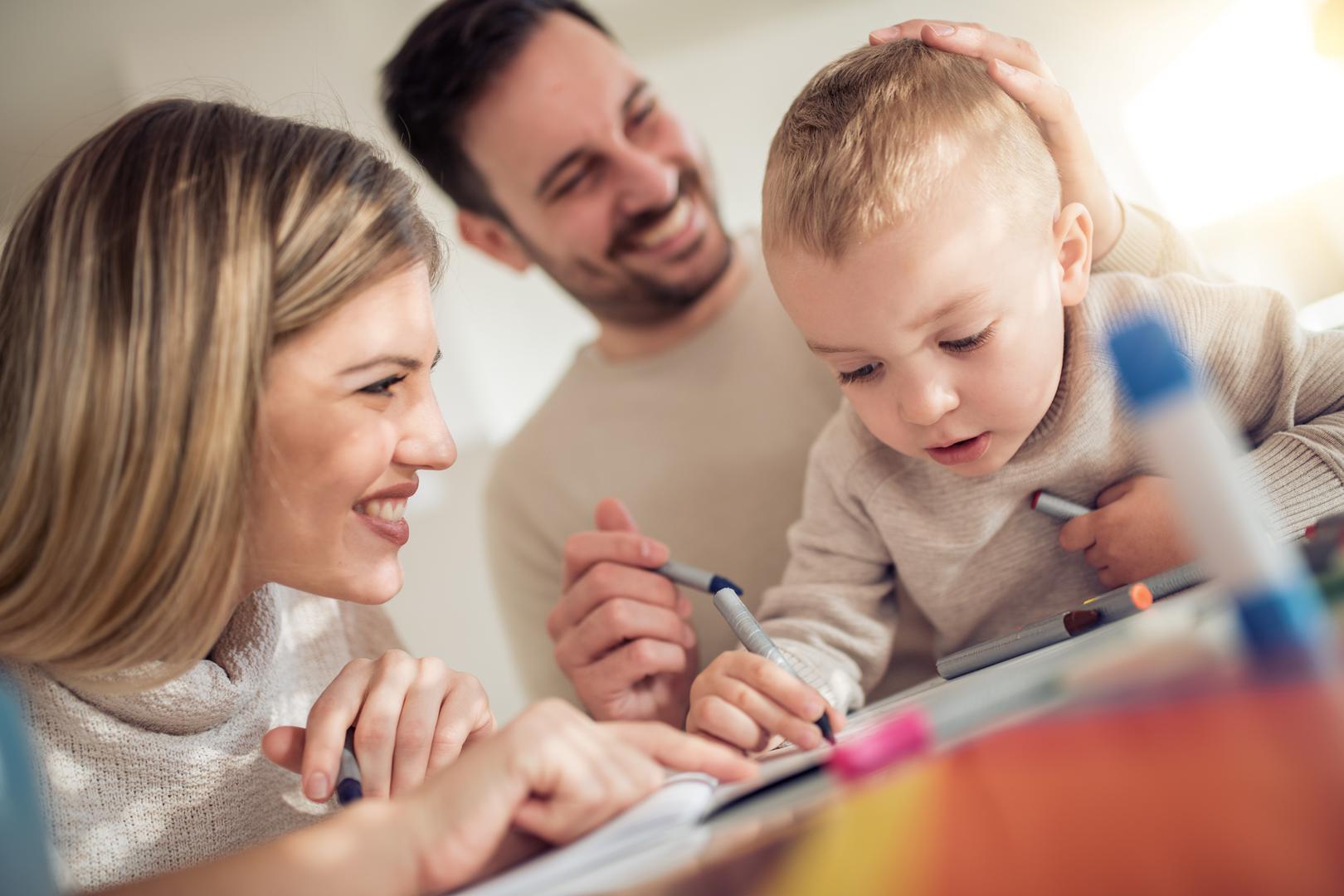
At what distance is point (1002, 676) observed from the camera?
1.83ft

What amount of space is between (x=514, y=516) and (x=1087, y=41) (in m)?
1.01

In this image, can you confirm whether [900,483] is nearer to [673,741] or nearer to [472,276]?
[673,741]

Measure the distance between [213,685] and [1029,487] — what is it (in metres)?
0.72

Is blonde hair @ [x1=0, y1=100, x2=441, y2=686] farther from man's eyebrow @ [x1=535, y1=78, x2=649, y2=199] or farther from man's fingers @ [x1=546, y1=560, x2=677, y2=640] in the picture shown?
man's eyebrow @ [x1=535, y1=78, x2=649, y2=199]

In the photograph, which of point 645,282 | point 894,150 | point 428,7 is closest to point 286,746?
point 894,150

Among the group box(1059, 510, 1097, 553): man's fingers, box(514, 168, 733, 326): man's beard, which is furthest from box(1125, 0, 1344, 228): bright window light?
box(514, 168, 733, 326): man's beard

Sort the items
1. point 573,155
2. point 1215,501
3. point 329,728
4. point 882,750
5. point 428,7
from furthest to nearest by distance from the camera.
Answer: point 428,7, point 573,155, point 329,728, point 882,750, point 1215,501

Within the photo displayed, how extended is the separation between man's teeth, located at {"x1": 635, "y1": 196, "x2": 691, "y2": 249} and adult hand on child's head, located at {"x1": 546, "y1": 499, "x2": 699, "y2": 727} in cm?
53

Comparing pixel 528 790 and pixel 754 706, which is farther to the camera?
pixel 754 706

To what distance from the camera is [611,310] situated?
1.49 meters

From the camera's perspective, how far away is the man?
128cm

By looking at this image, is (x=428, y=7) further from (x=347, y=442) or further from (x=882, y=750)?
(x=882, y=750)

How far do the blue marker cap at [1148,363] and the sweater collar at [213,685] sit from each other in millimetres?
680

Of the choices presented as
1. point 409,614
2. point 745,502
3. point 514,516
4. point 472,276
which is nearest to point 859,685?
point 745,502
